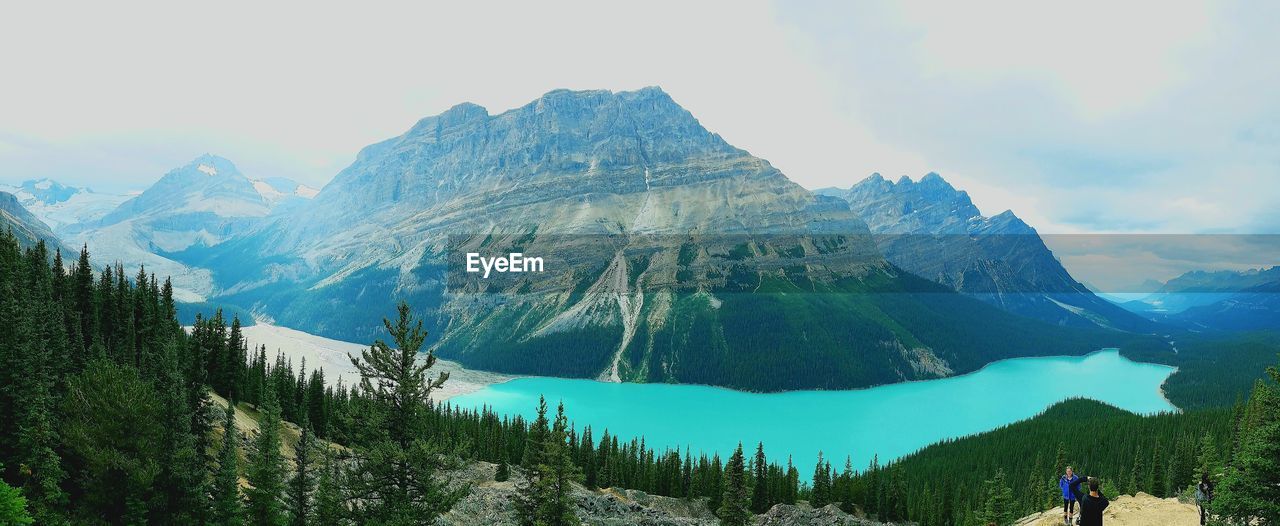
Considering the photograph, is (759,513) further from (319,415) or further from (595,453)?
(319,415)

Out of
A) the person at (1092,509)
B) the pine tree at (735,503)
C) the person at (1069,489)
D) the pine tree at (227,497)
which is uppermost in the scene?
the person at (1092,509)

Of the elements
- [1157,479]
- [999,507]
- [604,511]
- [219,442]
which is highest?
[219,442]

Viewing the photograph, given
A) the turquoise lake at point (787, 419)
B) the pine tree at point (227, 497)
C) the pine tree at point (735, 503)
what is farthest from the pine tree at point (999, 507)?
the turquoise lake at point (787, 419)

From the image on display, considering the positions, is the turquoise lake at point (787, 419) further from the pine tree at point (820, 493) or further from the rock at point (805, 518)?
the rock at point (805, 518)

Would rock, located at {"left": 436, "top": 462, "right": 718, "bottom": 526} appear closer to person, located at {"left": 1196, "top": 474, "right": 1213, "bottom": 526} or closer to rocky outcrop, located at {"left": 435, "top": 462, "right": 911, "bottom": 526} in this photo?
rocky outcrop, located at {"left": 435, "top": 462, "right": 911, "bottom": 526}

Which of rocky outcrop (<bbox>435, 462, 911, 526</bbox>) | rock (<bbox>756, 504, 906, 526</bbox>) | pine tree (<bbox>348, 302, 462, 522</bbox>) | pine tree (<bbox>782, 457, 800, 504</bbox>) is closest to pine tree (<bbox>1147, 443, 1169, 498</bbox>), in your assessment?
pine tree (<bbox>782, 457, 800, 504</bbox>)

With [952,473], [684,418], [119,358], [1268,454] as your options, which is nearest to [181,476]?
[119,358]

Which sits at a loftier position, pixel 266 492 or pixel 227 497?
pixel 266 492

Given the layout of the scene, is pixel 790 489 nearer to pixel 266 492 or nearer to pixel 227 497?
pixel 266 492

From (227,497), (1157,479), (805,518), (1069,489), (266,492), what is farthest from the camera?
(1157,479)

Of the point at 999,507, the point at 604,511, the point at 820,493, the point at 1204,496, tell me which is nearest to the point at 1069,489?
the point at 1204,496

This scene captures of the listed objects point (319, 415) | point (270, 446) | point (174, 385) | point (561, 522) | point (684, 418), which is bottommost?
point (684, 418)
